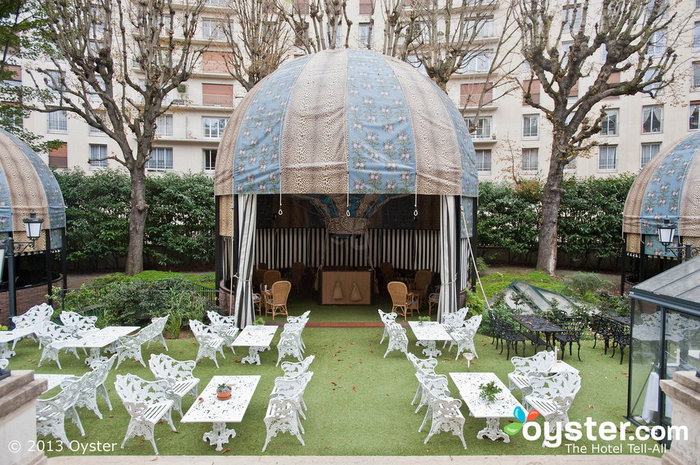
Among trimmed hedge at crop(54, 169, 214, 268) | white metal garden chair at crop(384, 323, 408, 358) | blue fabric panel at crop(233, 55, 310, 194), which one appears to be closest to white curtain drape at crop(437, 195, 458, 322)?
white metal garden chair at crop(384, 323, 408, 358)

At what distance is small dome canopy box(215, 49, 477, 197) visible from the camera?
10977 mm

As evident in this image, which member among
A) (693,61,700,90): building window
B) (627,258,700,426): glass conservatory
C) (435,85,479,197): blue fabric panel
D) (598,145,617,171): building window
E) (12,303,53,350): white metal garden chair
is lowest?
(12,303,53,350): white metal garden chair

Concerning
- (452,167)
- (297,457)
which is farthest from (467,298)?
(297,457)

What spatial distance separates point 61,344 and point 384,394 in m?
6.49

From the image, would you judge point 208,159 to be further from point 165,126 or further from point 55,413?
point 55,413

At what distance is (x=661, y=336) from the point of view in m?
5.80

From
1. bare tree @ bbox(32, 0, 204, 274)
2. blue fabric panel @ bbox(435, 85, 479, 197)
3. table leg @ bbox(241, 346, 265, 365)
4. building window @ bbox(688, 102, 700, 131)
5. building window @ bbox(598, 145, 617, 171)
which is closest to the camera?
table leg @ bbox(241, 346, 265, 365)

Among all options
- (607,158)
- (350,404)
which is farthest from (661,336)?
(607,158)

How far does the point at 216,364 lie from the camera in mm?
8828

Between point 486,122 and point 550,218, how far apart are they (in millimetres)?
18206

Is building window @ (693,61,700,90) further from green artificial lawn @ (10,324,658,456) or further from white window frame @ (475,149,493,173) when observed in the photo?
green artificial lawn @ (10,324,658,456)

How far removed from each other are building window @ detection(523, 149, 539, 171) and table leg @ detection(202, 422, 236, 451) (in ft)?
102

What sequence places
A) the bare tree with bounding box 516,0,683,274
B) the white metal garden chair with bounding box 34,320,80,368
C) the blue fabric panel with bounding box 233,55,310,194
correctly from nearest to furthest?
the white metal garden chair with bounding box 34,320,80,368, the blue fabric panel with bounding box 233,55,310,194, the bare tree with bounding box 516,0,683,274

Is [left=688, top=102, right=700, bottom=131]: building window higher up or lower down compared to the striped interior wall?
higher up
